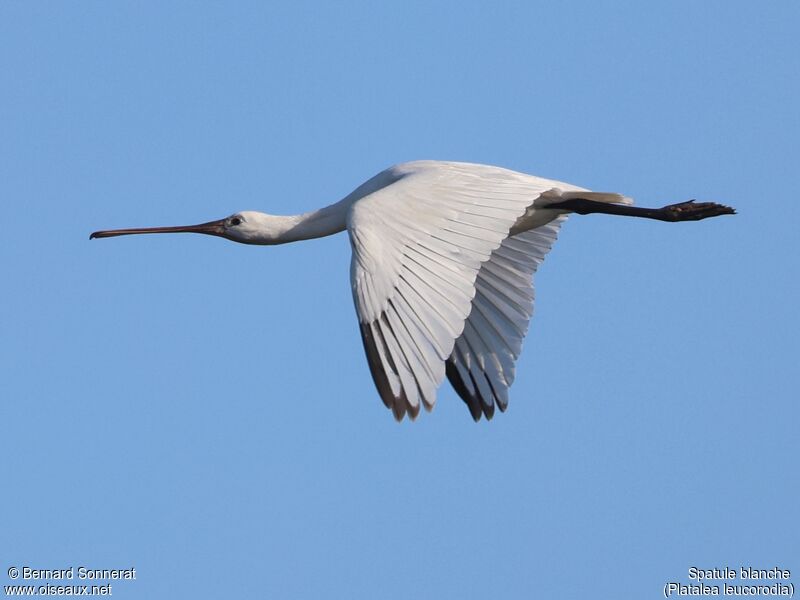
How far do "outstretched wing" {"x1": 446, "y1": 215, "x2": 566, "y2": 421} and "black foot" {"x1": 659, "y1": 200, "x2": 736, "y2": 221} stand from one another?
1.41 meters

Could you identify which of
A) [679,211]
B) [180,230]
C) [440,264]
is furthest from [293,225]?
[440,264]

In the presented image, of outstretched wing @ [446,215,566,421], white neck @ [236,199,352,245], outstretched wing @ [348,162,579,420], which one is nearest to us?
outstretched wing @ [348,162,579,420]

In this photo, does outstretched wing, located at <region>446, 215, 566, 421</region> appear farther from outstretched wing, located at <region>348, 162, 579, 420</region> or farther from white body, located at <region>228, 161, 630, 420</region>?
outstretched wing, located at <region>348, 162, 579, 420</region>

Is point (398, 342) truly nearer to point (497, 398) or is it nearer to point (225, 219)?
point (497, 398)

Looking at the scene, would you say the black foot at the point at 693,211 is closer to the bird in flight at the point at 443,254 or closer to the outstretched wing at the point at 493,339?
A: the bird in flight at the point at 443,254

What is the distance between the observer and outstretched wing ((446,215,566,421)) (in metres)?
14.7

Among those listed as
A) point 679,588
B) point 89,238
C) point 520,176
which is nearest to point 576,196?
point 520,176

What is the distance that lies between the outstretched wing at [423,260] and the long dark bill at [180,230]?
125 inches

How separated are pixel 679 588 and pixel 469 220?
3.40 meters

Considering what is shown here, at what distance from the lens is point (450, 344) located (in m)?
10.8

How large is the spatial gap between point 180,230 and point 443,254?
5801 millimetres

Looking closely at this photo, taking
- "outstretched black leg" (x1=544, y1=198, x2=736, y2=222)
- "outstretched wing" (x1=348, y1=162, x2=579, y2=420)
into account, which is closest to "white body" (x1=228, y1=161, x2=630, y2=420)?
"outstretched wing" (x1=348, y1=162, x2=579, y2=420)

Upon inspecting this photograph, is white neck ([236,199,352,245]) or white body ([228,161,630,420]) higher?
white neck ([236,199,352,245])

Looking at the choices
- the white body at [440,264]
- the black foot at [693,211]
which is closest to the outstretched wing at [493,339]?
the white body at [440,264]
